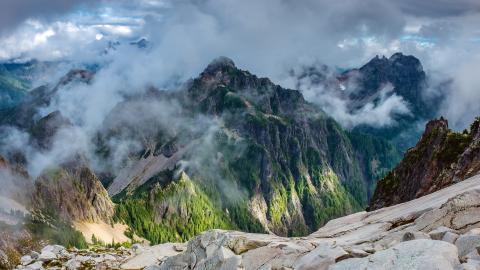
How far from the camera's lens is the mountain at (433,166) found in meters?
106

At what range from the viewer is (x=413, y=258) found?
40.9m

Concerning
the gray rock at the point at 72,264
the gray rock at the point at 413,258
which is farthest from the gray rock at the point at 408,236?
the gray rock at the point at 72,264

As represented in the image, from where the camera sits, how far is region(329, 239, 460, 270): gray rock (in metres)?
39.3

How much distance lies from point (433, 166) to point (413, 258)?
342 ft

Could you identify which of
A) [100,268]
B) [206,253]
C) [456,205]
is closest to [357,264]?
[456,205]

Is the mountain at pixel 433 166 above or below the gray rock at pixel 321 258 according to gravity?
above

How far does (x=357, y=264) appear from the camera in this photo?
145 feet

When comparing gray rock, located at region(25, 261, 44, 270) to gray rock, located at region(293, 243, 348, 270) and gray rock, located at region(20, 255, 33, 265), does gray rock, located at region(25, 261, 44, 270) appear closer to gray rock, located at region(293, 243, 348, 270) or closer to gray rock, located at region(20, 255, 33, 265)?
gray rock, located at region(20, 255, 33, 265)

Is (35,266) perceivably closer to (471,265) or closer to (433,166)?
(433,166)

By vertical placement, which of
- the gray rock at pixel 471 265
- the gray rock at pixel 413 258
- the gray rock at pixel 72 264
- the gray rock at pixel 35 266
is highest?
the gray rock at pixel 35 266

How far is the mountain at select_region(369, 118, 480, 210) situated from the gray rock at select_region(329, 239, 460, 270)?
51292 millimetres

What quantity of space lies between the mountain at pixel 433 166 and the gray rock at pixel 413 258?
51.3 m

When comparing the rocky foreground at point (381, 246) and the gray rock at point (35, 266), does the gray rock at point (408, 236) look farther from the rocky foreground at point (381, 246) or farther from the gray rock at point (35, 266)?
the gray rock at point (35, 266)

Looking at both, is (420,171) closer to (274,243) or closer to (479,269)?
(274,243)
